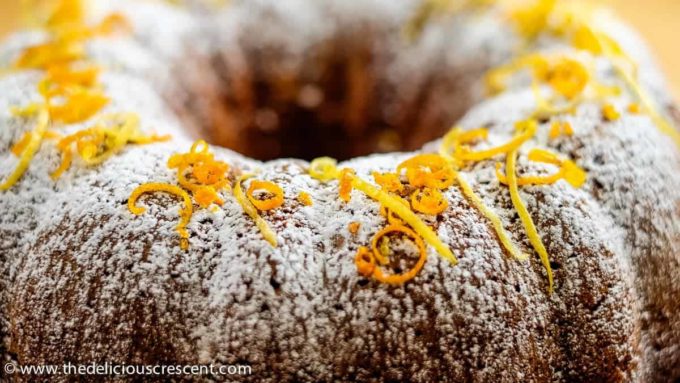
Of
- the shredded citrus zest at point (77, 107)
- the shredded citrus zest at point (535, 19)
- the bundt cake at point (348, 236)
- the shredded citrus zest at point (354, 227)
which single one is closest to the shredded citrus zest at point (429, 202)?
the bundt cake at point (348, 236)

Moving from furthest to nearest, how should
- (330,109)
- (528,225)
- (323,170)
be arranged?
(330,109) < (323,170) < (528,225)

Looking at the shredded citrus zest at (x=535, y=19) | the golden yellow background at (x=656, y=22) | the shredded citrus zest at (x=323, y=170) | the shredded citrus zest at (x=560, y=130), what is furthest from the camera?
the golden yellow background at (x=656, y=22)

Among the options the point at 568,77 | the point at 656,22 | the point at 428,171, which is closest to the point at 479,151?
the point at 428,171

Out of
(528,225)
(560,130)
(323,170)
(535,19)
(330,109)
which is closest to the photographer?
(528,225)

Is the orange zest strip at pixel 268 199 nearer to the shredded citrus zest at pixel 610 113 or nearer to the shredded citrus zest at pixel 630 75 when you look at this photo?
the shredded citrus zest at pixel 610 113

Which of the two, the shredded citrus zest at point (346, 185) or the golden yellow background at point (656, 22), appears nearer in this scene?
the shredded citrus zest at point (346, 185)

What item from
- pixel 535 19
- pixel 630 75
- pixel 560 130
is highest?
pixel 535 19

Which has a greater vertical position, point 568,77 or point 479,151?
point 568,77

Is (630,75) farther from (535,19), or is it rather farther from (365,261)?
(365,261)
